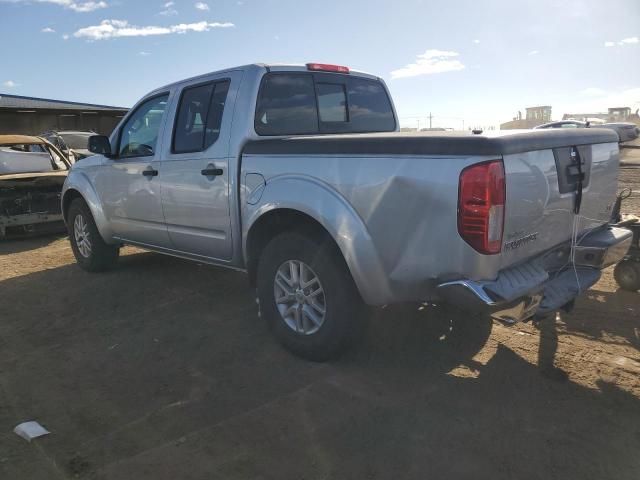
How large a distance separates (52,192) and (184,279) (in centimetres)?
412

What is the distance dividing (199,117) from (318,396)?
8.46ft

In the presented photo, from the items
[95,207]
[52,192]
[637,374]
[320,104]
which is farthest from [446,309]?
[52,192]

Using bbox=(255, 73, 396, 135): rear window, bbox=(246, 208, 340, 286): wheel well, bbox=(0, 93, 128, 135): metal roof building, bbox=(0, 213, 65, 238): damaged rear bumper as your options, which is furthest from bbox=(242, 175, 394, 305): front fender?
bbox=(0, 93, 128, 135): metal roof building

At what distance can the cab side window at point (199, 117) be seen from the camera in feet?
14.2

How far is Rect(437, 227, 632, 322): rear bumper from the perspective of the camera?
2.77 meters

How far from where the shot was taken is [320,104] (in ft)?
14.9

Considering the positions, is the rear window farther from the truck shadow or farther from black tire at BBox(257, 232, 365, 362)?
the truck shadow

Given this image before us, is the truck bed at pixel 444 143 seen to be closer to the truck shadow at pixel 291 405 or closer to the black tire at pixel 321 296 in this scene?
the black tire at pixel 321 296

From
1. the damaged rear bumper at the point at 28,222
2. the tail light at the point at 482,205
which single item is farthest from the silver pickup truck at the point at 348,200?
the damaged rear bumper at the point at 28,222

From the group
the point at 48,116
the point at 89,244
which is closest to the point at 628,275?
the point at 89,244

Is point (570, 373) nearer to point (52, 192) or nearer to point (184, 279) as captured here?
point (184, 279)

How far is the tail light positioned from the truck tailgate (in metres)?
0.06

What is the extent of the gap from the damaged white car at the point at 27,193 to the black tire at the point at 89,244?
240 cm

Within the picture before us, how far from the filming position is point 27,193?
8445mm
